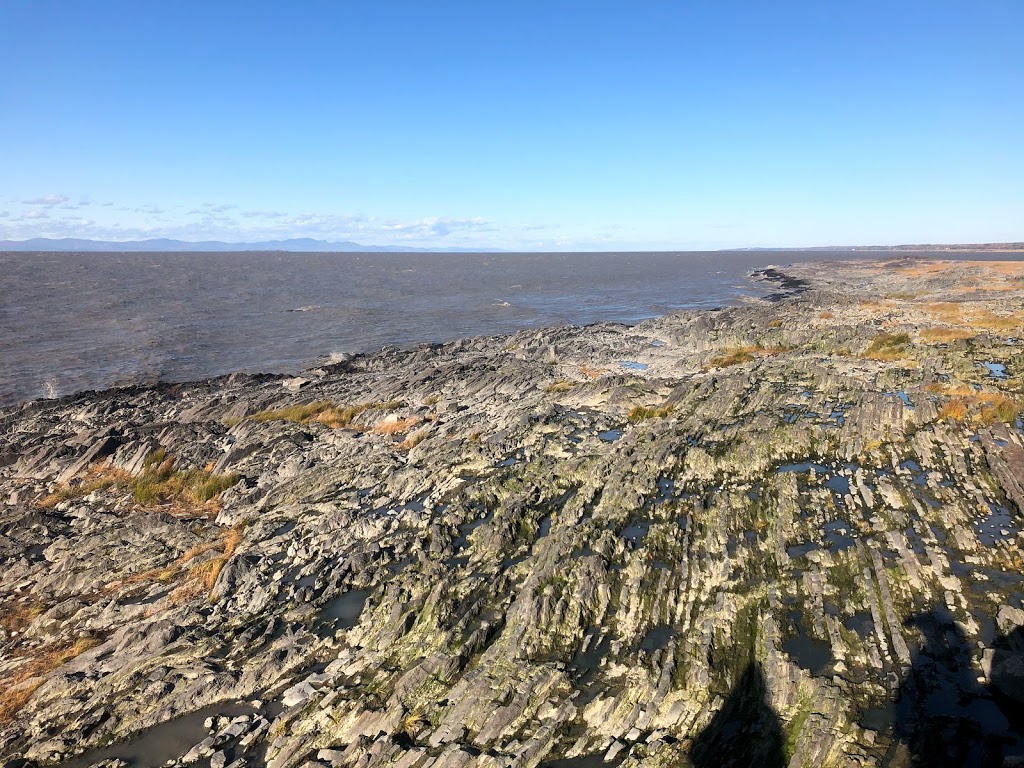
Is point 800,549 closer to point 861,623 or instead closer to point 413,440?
point 861,623

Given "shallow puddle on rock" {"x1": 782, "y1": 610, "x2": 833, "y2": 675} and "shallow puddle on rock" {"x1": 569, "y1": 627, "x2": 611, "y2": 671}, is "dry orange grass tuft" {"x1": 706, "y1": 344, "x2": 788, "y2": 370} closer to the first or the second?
"shallow puddle on rock" {"x1": 782, "y1": 610, "x2": 833, "y2": 675}

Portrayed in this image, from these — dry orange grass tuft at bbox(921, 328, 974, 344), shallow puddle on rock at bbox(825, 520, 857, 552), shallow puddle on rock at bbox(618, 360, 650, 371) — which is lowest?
shallow puddle on rock at bbox(825, 520, 857, 552)

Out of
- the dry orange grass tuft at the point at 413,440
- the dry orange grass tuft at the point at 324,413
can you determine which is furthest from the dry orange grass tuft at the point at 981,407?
the dry orange grass tuft at the point at 324,413

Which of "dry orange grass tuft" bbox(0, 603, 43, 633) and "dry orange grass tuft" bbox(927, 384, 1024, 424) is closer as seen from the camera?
"dry orange grass tuft" bbox(0, 603, 43, 633)

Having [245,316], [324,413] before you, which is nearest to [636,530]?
[324,413]

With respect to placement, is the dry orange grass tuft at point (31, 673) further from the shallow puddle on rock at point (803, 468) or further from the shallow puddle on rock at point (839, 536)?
the shallow puddle on rock at point (803, 468)

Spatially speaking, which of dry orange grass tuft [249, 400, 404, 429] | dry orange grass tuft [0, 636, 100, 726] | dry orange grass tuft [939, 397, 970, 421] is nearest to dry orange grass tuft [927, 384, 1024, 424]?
dry orange grass tuft [939, 397, 970, 421]
